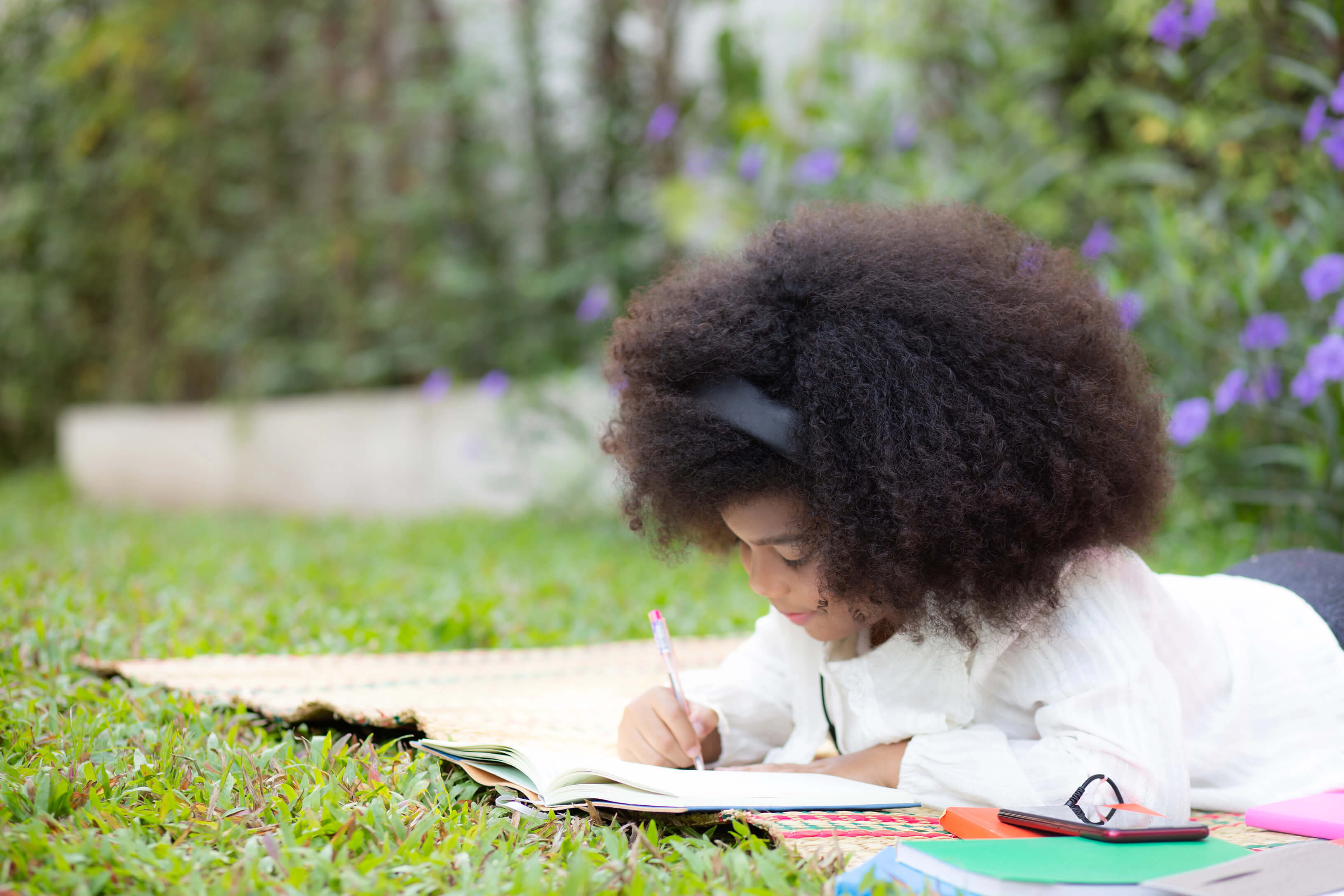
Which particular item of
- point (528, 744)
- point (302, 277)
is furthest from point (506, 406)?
point (528, 744)

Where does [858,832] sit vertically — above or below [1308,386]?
below

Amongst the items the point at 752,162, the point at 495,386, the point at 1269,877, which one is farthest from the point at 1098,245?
the point at 1269,877

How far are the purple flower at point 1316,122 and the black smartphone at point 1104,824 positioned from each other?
2732 millimetres

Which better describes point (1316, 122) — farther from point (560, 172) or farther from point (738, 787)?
point (560, 172)

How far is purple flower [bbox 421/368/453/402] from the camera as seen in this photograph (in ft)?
22.6

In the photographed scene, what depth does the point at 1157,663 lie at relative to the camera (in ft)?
5.75

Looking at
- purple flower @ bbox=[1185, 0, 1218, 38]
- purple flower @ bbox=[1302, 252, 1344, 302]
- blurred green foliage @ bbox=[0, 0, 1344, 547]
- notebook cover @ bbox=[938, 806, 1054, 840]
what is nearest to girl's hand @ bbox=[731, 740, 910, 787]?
notebook cover @ bbox=[938, 806, 1054, 840]

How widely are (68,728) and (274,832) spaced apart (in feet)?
2.23

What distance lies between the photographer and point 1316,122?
3568 mm

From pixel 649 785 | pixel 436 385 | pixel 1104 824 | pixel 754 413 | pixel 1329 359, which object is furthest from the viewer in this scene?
pixel 436 385

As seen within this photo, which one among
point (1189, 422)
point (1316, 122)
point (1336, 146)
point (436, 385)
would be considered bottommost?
point (1189, 422)

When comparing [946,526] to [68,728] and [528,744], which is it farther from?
[68,728]

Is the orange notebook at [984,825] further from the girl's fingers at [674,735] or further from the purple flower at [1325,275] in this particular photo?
the purple flower at [1325,275]

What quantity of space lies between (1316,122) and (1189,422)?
3.17 feet
